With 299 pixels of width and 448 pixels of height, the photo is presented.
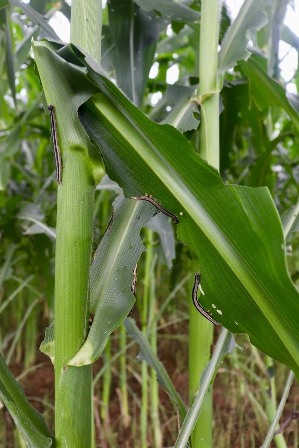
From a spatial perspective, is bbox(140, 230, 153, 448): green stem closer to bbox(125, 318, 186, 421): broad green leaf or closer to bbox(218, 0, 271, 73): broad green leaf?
bbox(125, 318, 186, 421): broad green leaf

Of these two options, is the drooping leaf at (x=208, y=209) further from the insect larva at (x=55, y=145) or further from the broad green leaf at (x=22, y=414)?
the broad green leaf at (x=22, y=414)

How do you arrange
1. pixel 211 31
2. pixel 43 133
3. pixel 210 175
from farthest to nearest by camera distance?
pixel 43 133
pixel 211 31
pixel 210 175

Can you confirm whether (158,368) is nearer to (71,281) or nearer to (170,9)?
(71,281)

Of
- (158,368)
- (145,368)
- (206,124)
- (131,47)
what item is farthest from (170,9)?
(145,368)

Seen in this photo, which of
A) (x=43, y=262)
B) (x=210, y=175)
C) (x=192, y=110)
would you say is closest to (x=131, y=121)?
(x=210, y=175)

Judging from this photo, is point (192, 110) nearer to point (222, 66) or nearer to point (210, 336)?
point (222, 66)

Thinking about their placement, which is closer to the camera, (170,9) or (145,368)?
(170,9)

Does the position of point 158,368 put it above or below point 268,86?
below

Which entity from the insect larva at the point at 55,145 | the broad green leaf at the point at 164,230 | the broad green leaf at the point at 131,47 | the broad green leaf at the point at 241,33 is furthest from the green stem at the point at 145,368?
the insect larva at the point at 55,145
